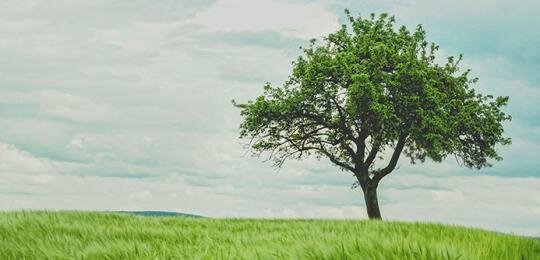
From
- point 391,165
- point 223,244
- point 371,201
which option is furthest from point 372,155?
point 223,244

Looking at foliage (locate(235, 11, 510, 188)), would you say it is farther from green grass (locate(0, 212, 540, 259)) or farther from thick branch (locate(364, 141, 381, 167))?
green grass (locate(0, 212, 540, 259))

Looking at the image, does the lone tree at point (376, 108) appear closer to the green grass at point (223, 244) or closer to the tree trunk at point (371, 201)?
the tree trunk at point (371, 201)

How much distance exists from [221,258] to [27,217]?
34.6ft

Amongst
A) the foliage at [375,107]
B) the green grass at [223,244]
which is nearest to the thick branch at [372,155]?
the foliage at [375,107]

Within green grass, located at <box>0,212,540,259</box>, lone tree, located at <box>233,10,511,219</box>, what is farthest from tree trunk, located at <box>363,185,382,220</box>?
green grass, located at <box>0,212,540,259</box>

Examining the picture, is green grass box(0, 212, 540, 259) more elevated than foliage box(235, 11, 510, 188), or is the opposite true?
foliage box(235, 11, 510, 188)

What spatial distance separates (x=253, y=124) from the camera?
34969mm

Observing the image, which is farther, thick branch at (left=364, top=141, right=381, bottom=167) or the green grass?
thick branch at (left=364, top=141, right=381, bottom=167)

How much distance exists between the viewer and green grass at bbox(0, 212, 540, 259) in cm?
695

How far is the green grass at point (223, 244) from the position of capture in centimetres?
695

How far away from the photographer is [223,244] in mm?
11508

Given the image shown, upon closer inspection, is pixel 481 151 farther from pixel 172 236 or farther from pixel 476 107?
pixel 172 236

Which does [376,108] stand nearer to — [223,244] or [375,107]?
[375,107]

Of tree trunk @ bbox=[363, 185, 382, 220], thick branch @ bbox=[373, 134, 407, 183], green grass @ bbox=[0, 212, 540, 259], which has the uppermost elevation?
thick branch @ bbox=[373, 134, 407, 183]
